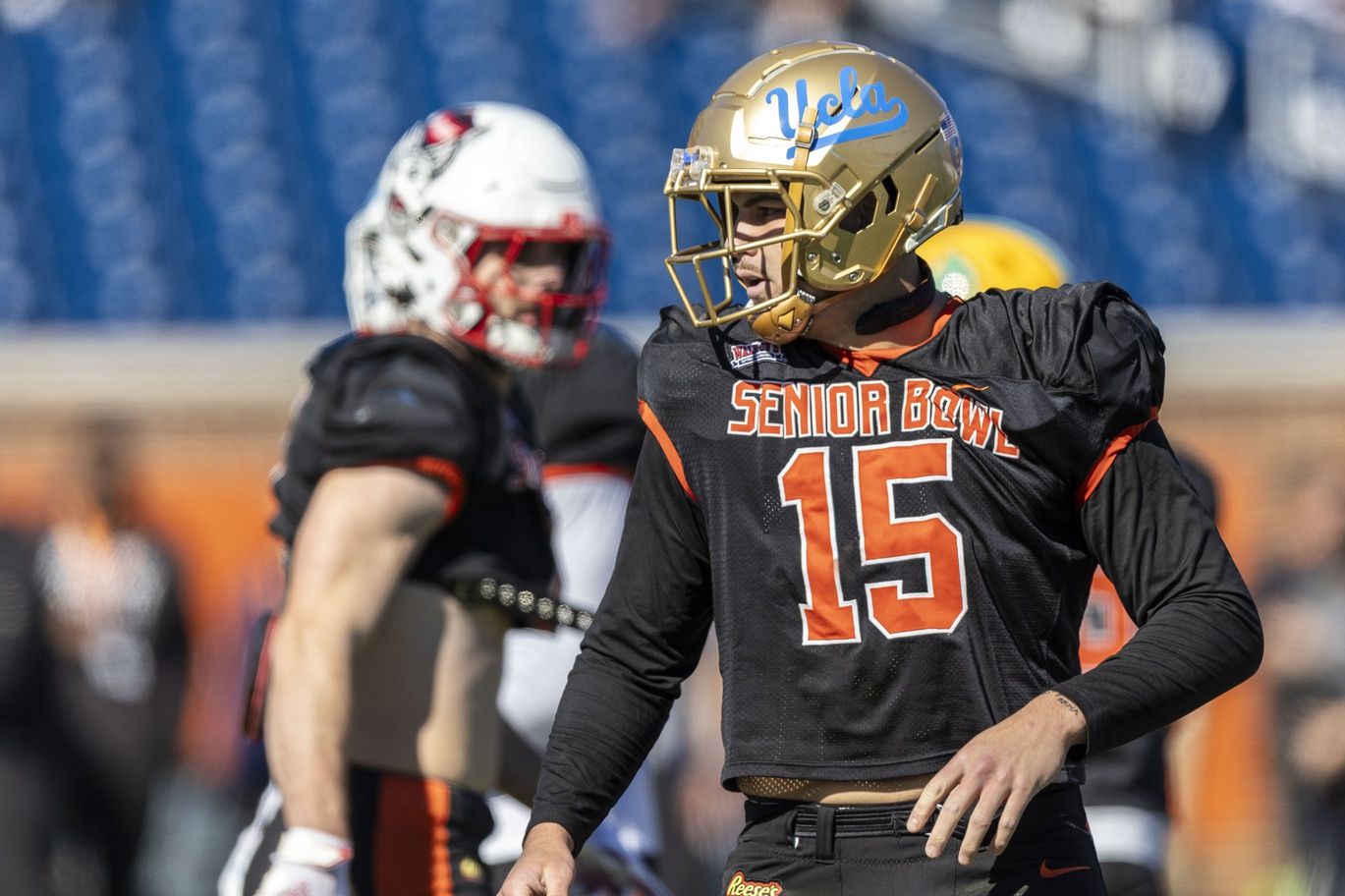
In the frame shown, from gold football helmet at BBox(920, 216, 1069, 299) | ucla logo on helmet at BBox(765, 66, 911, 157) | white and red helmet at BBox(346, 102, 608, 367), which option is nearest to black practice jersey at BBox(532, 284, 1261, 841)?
ucla logo on helmet at BBox(765, 66, 911, 157)

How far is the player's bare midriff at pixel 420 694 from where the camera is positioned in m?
3.38

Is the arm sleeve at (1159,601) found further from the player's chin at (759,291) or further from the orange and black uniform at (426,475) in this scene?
the orange and black uniform at (426,475)

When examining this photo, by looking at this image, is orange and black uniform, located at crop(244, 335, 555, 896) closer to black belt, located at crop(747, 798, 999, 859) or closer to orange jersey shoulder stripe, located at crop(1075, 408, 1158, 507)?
black belt, located at crop(747, 798, 999, 859)

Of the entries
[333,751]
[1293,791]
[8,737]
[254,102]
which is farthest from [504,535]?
[254,102]

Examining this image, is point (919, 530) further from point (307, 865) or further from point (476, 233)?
point (476, 233)

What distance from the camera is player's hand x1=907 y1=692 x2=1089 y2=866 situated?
204cm

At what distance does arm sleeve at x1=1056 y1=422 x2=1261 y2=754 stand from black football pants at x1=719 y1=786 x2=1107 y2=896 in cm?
22

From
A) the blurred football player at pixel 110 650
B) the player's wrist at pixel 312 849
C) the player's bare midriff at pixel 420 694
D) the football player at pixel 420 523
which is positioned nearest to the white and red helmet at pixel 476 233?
the football player at pixel 420 523

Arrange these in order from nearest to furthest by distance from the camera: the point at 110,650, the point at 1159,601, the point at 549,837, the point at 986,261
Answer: the point at 1159,601
the point at 549,837
the point at 986,261
the point at 110,650

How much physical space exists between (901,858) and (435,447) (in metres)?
1.30

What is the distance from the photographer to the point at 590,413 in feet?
16.3

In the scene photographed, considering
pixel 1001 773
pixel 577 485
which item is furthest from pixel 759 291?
pixel 577 485

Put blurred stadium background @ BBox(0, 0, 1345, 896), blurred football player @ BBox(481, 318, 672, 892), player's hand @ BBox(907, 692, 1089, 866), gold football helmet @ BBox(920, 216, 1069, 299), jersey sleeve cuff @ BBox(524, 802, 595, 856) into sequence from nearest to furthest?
1. player's hand @ BBox(907, 692, 1089, 866)
2. jersey sleeve cuff @ BBox(524, 802, 595, 856)
3. gold football helmet @ BBox(920, 216, 1069, 299)
4. blurred football player @ BBox(481, 318, 672, 892)
5. blurred stadium background @ BBox(0, 0, 1345, 896)

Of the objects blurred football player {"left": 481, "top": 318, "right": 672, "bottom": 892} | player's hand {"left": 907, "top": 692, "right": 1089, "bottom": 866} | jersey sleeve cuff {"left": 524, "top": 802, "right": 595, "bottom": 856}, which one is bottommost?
blurred football player {"left": 481, "top": 318, "right": 672, "bottom": 892}
